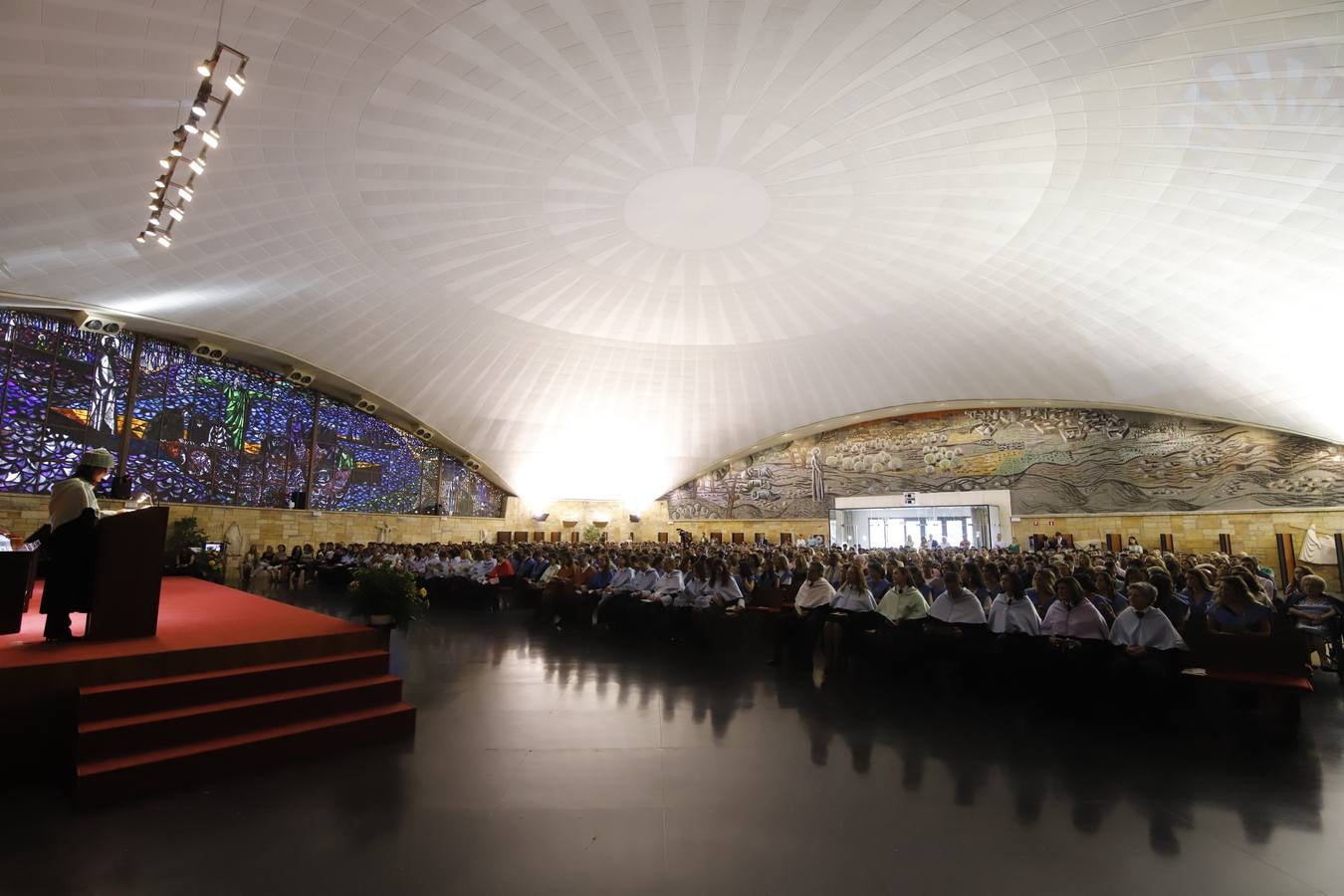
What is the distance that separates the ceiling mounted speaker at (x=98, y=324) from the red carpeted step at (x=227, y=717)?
15.1 metres

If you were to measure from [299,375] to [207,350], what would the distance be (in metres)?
2.28

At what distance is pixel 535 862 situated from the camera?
2.48 meters

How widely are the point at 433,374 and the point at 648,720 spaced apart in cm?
1636

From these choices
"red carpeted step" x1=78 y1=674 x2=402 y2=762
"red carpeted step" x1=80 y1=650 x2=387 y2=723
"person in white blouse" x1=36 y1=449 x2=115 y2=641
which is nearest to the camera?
"red carpeted step" x1=78 y1=674 x2=402 y2=762

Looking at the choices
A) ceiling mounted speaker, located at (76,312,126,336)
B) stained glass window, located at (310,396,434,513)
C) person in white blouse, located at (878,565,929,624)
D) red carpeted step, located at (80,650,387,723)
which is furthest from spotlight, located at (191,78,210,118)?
stained glass window, located at (310,396,434,513)

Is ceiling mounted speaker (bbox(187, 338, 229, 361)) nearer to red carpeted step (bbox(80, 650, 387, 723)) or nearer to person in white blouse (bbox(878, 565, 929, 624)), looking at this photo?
red carpeted step (bbox(80, 650, 387, 723))

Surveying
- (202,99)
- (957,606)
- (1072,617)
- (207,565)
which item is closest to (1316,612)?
(1072,617)

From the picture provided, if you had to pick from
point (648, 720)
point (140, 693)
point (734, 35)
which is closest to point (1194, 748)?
point (648, 720)

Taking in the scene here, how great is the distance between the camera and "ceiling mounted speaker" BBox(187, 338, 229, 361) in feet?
52.7

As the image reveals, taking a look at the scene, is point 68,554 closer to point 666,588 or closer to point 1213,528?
point 666,588

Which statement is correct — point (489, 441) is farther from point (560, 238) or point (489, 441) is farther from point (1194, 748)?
point (1194, 748)

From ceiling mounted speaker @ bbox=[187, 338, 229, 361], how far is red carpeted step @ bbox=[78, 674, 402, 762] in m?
16.1

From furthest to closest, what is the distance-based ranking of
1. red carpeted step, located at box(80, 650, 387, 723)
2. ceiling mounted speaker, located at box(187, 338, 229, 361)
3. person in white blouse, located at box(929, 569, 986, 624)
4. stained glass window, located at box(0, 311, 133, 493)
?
ceiling mounted speaker, located at box(187, 338, 229, 361) → stained glass window, located at box(0, 311, 133, 493) → person in white blouse, located at box(929, 569, 986, 624) → red carpeted step, located at box(80, 650, 387, 723)

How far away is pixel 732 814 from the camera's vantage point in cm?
293
